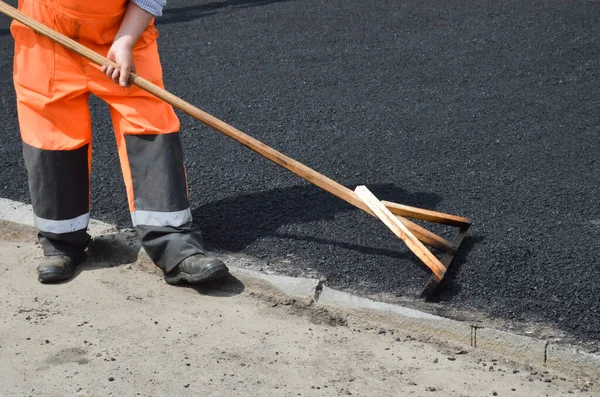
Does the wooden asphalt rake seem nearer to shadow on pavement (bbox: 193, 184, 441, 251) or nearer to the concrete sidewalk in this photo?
shadow on pavement (bbox: 193, 184, 441, 251)

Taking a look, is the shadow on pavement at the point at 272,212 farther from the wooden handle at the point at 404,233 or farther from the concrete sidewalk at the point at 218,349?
the concrete sidewalk at the point at 218,349

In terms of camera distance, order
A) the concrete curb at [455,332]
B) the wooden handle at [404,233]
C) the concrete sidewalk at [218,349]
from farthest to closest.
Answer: the wooden handle at [404,233], the concrete curb at [455,332], the concrete sidewalk at [218,349]

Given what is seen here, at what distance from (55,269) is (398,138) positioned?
7.91 feet

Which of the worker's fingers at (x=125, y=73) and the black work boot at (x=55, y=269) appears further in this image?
the black work boot at (x=55, y=269)

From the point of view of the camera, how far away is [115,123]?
4.29 metres

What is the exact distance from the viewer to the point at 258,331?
3824 mm

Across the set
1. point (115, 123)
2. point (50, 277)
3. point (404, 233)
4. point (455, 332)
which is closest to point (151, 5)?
point (115, 123)

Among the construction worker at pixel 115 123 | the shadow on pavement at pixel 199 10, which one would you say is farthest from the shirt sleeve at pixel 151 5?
the shadow on pavement at pixel 199 10

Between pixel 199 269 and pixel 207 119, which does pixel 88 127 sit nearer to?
pixel 207 119

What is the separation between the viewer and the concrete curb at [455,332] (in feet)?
11.6

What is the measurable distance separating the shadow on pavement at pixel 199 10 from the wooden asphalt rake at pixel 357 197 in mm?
4743

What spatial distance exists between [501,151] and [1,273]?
9.54ft

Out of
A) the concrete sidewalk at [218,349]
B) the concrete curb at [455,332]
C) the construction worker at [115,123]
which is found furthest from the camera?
the construction worker at [115,123]

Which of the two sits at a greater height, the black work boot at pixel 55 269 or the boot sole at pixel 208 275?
the boot sole at pixel 208 275
